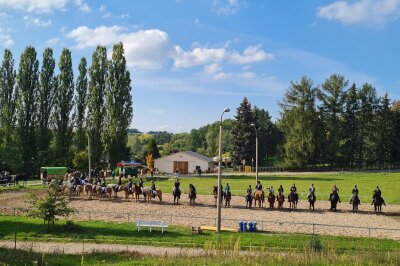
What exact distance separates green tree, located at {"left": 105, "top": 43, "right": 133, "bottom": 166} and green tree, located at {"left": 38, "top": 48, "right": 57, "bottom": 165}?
25.0 feet

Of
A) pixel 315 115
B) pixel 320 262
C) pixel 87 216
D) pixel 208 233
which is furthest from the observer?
pixel 315 115

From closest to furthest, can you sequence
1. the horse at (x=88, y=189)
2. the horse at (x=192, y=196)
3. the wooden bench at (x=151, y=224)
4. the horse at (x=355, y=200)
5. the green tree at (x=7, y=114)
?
the wooden bench at (x=151, y=224), the horse at (x=355, y=200), the horse at (x=192, y=196), the horse at (x=88, y=189), the green tree at (x=7, y=114)

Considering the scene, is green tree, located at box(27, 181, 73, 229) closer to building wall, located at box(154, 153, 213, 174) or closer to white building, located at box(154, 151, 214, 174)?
white building, located at box(154, 151, 214, 174)

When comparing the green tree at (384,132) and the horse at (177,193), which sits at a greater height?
the green tree at (384,132)

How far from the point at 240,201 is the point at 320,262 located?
20683 millimetres

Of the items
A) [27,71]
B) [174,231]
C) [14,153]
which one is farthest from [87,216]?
[27,71]

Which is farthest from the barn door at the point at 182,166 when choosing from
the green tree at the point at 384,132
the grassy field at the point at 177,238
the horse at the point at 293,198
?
the grassy field at the point at 177,238

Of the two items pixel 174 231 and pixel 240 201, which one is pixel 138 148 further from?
pixel 174 231

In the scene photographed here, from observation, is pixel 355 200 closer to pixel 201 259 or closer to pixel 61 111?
pixel 201 259

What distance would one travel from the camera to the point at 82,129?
202 feet

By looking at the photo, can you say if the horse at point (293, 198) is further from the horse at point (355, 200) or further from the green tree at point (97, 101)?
the green tree at point (97, 101)

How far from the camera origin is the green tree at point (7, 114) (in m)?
56.6

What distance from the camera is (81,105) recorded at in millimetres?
62031

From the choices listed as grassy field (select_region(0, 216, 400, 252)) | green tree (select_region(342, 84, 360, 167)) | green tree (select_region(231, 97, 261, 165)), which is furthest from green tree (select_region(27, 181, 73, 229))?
green tree (select_region(342, 84, 360, 167))
